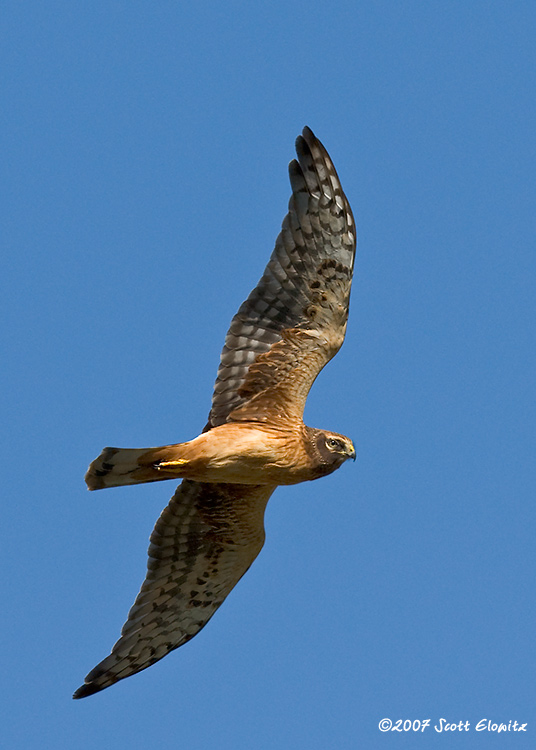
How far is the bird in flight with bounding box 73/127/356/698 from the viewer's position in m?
10.2

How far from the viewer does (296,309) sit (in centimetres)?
1073

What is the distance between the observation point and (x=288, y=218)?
10.7 metres

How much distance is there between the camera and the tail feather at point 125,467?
9.95 meters

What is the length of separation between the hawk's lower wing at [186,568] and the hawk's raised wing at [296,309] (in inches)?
39.1

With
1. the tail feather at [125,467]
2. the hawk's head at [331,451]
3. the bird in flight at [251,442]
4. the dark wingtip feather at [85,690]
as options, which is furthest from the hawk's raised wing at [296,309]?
the dark wingtip feather at [85,690]

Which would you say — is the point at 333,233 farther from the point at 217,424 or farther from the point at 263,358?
Result: the point at 217,424

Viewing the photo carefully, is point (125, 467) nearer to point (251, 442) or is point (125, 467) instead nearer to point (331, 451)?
point (251, 442)

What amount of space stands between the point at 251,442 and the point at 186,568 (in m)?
2.07

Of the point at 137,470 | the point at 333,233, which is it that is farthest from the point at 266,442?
the point at 333,233

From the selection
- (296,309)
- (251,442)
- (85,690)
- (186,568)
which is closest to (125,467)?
(251,442)

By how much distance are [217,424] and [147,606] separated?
2256 millimetres

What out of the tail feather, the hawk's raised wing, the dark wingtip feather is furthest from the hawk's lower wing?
the tail feather

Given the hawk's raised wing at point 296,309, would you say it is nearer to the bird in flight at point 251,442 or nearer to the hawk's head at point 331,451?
the bird in flight at point 251,442

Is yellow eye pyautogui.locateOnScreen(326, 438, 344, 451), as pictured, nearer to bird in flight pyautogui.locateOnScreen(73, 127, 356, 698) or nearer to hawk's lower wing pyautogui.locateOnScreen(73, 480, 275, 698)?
bird in flight pyautogui.locateOnScreen(73, 127, 356, 698)
